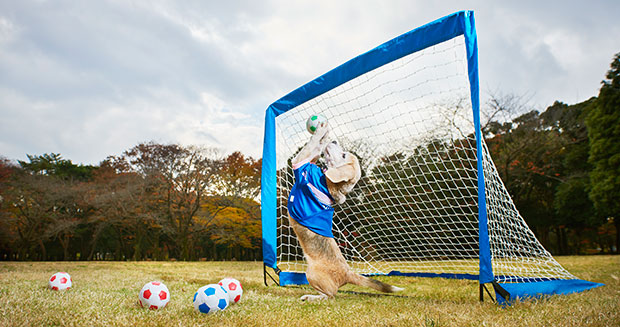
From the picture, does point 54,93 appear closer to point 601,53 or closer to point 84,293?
point 84,293

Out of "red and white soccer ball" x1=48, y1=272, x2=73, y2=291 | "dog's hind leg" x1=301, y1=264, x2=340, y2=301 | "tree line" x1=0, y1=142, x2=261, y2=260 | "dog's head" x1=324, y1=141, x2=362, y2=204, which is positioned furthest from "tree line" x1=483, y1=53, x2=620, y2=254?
"red and white soccer ball" x1=48, y1=272, x2=73, y2=291

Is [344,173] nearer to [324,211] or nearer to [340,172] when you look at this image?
[340,172]

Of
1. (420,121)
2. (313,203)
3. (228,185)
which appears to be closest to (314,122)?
(313,203)

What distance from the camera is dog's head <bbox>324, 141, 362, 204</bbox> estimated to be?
3.96 metres

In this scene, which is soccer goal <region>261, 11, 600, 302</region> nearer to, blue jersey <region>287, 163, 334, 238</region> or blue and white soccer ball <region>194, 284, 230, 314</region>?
blue jersey <region>287, 163, 334, 238</region>

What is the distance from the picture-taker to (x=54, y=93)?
1155cm

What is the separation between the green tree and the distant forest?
0.04 metres

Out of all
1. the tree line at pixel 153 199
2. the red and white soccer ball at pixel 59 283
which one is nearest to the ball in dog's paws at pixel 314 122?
the red and white soccer ball at pixel 59 283

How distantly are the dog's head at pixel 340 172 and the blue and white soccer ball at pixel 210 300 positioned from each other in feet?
5.56

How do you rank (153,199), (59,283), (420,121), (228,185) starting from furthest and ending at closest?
(228,185), (153,199), (420,121), (59,283)

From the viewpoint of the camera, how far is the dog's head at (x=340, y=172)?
3.96m

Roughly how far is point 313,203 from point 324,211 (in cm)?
16

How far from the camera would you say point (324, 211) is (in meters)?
4.04

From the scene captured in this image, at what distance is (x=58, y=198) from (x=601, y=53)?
89.2ft
